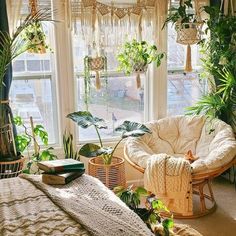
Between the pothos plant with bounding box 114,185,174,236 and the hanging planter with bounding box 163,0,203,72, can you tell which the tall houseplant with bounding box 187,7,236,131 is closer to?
the hanging planter with bounding box 163,0,203,72

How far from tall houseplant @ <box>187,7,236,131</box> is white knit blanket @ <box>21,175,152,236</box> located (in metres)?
1.95

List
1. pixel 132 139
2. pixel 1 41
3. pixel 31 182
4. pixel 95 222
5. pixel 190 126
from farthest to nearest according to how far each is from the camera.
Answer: pixel 190 126 < pixel 132 139 < pixel 1 41 < pixel 31 182 < pixel 95 222

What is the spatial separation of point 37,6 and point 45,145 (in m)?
1.37

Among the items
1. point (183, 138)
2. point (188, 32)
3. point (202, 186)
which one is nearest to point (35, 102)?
point (183, 138)

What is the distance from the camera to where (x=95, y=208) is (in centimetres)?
166

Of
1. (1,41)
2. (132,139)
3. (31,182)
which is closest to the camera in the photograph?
(31,182)

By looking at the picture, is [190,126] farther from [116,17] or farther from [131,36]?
[116,17]

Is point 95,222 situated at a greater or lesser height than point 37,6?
lesser

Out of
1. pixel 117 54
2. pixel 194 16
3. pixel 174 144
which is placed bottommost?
pixel 174 144

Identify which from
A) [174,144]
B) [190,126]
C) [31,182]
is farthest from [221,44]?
[31,182]

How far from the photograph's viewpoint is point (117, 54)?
3605mm

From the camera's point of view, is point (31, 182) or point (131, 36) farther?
point (131, 36)

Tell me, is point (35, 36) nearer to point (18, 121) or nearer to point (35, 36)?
point (35, 36)

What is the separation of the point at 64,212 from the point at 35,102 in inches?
82.9
